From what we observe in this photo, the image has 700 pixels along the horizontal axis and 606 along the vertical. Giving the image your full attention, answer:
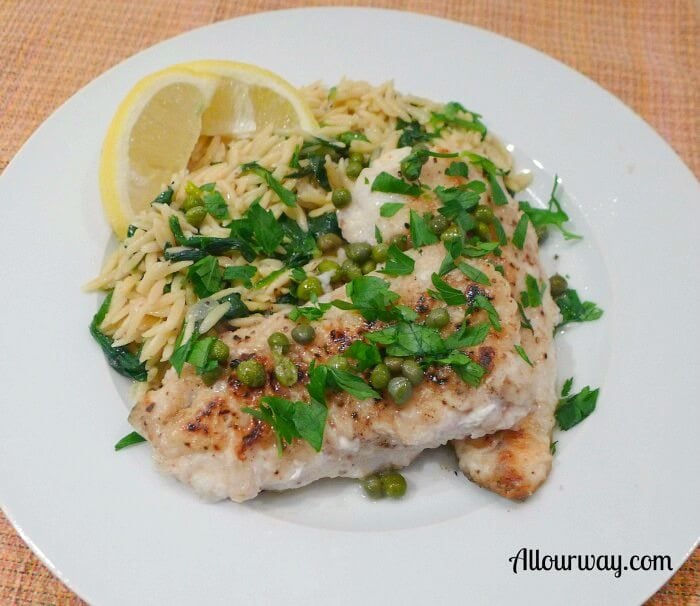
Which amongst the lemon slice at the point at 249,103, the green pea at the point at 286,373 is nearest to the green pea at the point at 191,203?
the lemon slice at the point at 249,103

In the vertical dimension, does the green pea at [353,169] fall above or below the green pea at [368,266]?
above

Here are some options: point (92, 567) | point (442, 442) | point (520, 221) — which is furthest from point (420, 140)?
point (92, 567)

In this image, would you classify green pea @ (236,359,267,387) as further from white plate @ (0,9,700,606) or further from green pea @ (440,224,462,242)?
green pea @ (440,224,462,242)

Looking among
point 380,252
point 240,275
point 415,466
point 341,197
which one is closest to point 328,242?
point 341,197

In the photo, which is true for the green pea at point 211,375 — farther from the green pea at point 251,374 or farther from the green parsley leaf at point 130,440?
the green parsley leaf at point 130,440

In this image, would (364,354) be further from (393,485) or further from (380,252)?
(380,252)
